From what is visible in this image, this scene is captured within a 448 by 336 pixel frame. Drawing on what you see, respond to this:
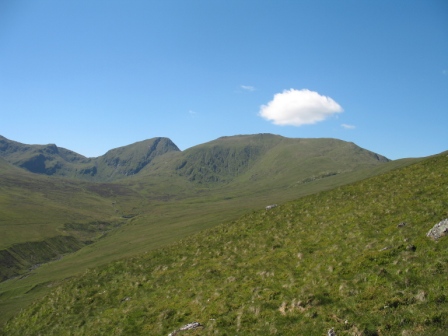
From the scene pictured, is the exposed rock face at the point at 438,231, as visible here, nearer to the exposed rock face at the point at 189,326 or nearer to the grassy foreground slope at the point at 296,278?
the grassy foreground slope at the point at 296,278

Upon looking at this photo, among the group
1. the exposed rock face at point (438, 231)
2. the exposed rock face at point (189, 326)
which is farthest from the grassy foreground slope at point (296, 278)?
the exposed rock face at point (438, 231)

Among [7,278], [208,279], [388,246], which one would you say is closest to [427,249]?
[388,246]

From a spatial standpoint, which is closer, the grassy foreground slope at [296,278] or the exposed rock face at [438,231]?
the grassy foreground slope at [296,278]

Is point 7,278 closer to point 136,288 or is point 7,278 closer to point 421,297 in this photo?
point 136,288

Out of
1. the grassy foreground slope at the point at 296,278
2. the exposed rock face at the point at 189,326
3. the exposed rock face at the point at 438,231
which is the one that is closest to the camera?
the grassy foreground slope at the point at 296,278

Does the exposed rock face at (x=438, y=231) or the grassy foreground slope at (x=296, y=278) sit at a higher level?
the exposed rock face at (x=438, y=231)

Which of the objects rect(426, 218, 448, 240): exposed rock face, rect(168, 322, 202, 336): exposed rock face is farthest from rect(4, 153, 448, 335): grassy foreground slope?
rect(426, 218, 448, 240): exposed rock face

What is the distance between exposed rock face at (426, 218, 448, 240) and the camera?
66.5 feet

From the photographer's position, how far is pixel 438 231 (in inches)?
814

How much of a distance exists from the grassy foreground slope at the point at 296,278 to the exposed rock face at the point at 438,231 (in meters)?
0.59

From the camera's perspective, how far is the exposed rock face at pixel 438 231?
20281 mm

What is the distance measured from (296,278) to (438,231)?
948 centimetres

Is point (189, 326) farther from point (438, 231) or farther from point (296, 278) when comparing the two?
point (438, 231)

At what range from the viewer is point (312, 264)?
23375mm
